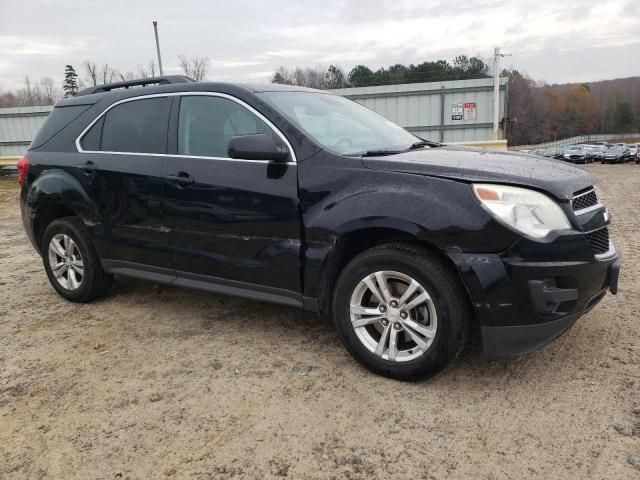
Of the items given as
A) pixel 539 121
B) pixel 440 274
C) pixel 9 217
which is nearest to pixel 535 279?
pixel 440 274

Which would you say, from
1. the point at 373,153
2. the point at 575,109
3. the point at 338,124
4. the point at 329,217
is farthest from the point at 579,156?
the point at 575,109

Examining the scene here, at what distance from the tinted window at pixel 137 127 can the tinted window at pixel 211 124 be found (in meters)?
0.20

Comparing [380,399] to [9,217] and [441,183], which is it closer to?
[441,183]

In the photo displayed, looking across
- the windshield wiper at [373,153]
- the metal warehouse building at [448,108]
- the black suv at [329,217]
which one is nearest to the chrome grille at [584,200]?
the black suv at [329,217]

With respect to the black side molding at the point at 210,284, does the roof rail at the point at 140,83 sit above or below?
above

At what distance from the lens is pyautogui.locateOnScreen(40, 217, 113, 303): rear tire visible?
4469 millimetres

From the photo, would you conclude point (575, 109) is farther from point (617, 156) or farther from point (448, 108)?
point (448, 108)

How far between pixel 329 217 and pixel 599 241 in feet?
5.09

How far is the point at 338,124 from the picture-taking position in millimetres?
3762

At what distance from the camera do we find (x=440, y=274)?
281 cm

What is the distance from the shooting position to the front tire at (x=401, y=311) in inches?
111

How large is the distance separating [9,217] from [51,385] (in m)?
9.58

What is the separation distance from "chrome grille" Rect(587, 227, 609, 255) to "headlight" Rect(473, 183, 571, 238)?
0.22 m

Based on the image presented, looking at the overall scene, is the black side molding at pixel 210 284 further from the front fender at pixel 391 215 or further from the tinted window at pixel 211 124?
the tinted window at pixel 211 124
